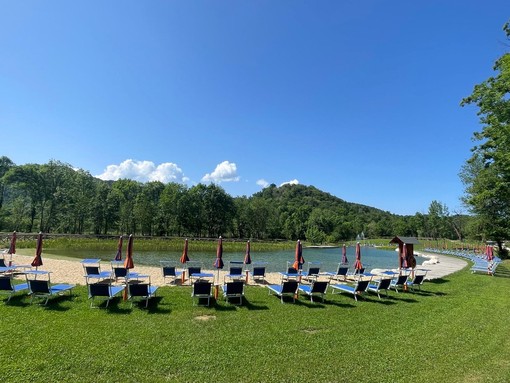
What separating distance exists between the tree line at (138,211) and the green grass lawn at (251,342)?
51661mm

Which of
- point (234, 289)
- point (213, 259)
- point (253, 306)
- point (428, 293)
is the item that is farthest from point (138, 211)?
point (428, 293)

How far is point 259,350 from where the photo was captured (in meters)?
6.00

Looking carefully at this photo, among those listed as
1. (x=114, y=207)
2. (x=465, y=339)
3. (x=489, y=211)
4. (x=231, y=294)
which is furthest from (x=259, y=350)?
(x=114, y=207)

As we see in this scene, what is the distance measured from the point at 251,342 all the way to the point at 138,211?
57.2 meters

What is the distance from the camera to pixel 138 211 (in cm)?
5888

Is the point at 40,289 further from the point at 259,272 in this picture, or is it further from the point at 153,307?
the point at 259,272

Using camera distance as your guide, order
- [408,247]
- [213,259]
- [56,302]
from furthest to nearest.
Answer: [213,259]
[408,247]
[56,302]

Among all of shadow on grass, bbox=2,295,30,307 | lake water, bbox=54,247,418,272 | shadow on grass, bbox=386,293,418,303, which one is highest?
shadow on grass, bbox=2,295,30,307

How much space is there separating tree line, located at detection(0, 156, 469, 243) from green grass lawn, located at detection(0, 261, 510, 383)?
169ft

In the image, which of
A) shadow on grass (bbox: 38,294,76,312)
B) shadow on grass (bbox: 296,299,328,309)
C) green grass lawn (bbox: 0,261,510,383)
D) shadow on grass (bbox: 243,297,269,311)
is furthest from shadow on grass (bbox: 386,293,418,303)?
shadow on grass (bbox: 38,294,76,312)

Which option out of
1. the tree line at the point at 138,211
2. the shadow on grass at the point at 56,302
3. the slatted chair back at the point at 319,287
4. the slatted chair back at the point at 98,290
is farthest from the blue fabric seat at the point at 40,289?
the tree line at the point at 138,211

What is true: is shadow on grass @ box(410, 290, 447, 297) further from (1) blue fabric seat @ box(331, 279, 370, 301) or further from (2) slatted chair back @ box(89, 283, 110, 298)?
(2) slatted chair back @ box(89, 283, 110, 298)

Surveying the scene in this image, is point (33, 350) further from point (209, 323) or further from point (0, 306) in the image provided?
point (0, 306)

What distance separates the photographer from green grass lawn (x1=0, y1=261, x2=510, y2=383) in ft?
16.5
